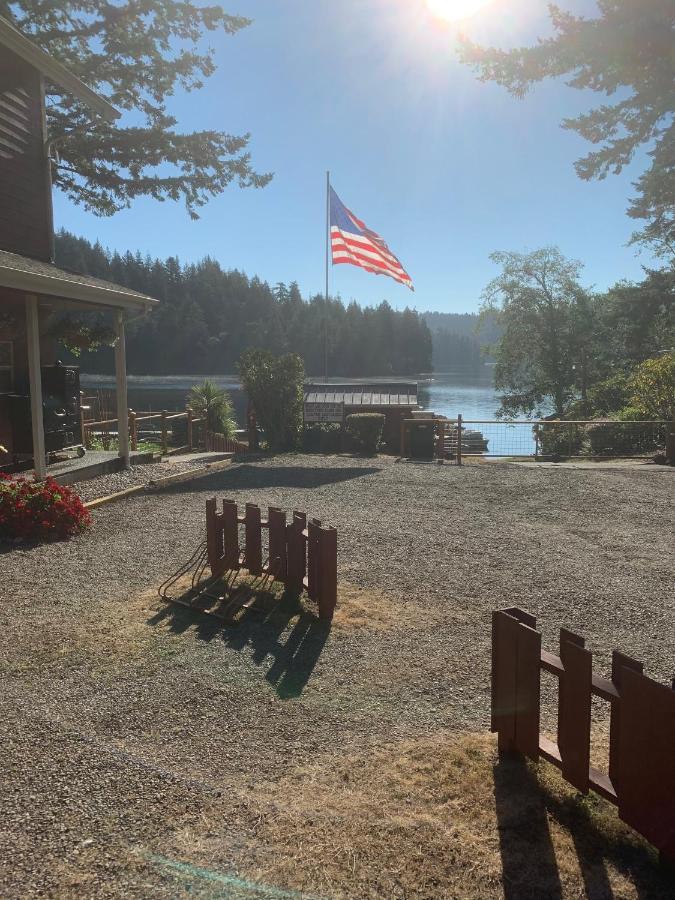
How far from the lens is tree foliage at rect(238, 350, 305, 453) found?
17328mm

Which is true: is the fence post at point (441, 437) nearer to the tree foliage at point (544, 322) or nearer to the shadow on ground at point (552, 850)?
the shadow on ground at point (552, 850)

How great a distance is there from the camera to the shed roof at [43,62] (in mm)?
10070

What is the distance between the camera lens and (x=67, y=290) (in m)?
9.38

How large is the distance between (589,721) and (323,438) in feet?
52.5

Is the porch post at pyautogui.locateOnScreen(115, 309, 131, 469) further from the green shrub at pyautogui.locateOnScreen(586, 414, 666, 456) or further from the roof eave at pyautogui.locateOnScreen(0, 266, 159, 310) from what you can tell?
the green shrub at pyautogui.locateOnScreen(586, 414, 666, 456)

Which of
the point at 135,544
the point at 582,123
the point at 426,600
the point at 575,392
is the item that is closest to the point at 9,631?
the point at 135,544

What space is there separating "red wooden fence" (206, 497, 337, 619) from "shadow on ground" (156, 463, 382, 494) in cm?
467

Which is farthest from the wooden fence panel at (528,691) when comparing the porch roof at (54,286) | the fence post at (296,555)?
the porch roof at (54,286)

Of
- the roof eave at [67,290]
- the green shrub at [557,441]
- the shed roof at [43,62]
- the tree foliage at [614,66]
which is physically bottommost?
the green shrub at [557,441]

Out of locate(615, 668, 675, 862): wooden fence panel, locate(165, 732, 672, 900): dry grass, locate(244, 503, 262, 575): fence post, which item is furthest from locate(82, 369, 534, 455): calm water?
locate(615, 668, 675, 862): wooden fence panel

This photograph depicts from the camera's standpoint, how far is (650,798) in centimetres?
240

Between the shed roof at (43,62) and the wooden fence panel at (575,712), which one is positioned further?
the shed roof at (43,62)

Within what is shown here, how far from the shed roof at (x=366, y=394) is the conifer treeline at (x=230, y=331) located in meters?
82.7

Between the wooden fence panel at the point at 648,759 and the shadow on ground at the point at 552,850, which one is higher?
the wooden fence panel at the point at 648,759
